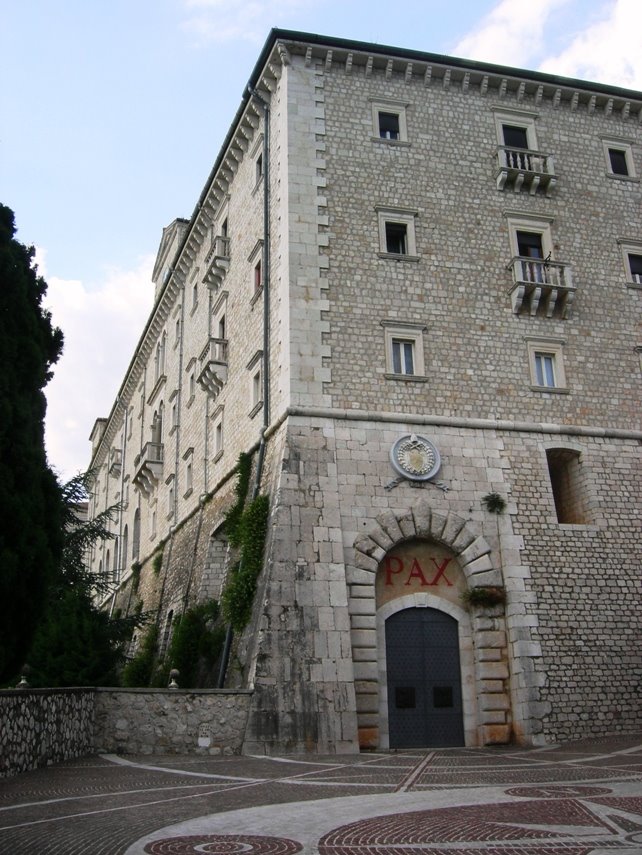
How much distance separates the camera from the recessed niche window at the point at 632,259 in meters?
22.9

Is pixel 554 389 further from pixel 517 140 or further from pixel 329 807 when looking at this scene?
pixel 329 807

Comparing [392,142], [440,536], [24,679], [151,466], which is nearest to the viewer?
[24,679]

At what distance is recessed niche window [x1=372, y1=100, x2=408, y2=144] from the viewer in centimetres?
2245

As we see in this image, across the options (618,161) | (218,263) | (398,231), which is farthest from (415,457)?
(618,161)

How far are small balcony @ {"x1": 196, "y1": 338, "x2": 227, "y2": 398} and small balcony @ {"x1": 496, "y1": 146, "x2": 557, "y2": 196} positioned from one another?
9137mm

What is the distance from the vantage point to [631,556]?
19.6 meters

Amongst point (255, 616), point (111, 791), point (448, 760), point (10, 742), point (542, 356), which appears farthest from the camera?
point (542, 356)

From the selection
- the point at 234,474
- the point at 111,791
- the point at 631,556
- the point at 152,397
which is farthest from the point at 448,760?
the point at 152,397

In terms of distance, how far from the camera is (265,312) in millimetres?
21391

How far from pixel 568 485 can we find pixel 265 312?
8.70 metres

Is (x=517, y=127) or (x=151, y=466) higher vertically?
(x=517, y=127)

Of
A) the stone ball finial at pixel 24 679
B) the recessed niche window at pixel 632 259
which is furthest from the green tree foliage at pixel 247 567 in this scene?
the recessed niche window at pixel 632 259

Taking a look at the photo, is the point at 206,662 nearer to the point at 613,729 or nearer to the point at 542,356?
the point at 613,729

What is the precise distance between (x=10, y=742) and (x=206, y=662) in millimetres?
8137
